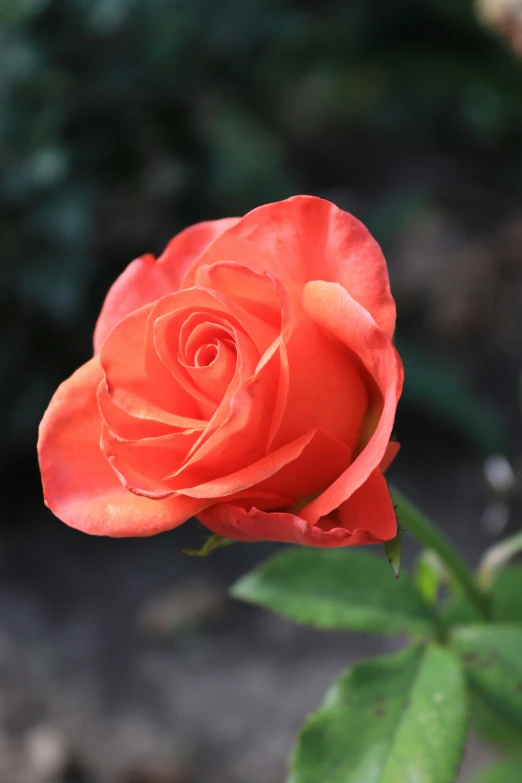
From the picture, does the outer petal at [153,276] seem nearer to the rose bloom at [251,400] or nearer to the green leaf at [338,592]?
the rose bloom at [251,400]

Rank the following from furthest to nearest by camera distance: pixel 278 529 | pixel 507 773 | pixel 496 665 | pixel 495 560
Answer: pixel 507 773
pixel 495 560
pixel 496 665
pixel 278 529

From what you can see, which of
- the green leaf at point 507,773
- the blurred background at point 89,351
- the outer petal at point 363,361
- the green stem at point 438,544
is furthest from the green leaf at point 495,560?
the blurred background at point 89,351

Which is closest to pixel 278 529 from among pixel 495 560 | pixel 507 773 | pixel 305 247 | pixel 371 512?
pixel 371 512

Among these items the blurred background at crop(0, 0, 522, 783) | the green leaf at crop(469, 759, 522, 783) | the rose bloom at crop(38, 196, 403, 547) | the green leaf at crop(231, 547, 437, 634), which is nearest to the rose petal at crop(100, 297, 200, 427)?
the rose bloom at crop(38, 196, 403, 547)

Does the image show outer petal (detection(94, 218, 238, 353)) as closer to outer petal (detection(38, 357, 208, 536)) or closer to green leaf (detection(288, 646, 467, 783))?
outer petal (detection(38, 357, 208, 536))

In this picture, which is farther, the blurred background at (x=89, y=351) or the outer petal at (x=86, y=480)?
the blurred background at (x=89, y=351)

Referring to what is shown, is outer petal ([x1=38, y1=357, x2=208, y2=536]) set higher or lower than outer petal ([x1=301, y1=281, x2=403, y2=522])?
lower

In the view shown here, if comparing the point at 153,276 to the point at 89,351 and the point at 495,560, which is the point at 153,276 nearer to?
the point at 495,560
